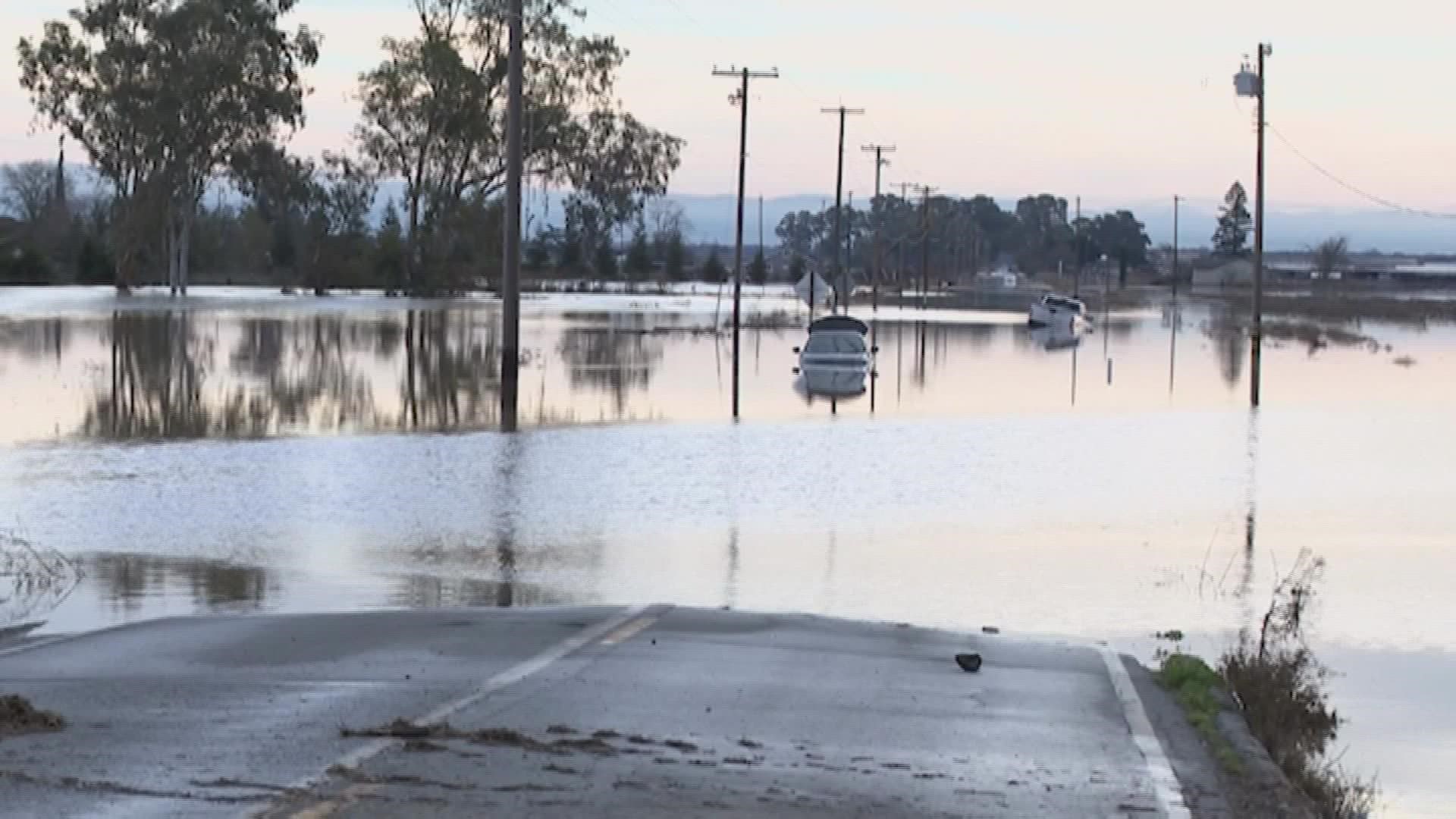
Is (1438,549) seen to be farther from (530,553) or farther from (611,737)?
(611,737)

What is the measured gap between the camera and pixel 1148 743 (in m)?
9.96

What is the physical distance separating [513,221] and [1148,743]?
25.9m

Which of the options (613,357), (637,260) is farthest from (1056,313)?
(637,260)

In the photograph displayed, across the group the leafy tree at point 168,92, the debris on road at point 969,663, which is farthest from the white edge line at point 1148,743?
the leafy tree at point 168,92

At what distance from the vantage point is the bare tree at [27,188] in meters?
156

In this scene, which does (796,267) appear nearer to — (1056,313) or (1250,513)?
(1056,313)

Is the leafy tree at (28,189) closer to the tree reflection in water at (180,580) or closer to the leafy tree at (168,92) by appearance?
the leafy tree at (168,92)

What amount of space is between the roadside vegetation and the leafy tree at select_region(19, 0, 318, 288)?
88.9m

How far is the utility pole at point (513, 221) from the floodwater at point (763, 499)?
0.82 meters

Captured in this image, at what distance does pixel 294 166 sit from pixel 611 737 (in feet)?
327

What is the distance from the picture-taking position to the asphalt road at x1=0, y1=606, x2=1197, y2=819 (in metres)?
8.07

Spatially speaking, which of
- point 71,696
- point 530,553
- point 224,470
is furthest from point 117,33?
point 71,696

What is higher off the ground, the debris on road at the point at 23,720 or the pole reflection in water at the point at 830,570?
the debris on road at the point at 23,720

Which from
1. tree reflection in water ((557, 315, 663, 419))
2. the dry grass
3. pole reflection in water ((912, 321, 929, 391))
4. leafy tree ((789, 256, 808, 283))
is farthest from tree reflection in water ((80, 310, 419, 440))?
leafy tree ((789, 256, 808, 283))
